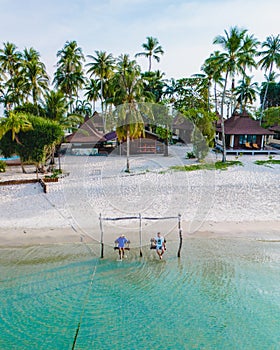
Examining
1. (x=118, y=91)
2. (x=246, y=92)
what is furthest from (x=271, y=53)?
(x=118, y=91)

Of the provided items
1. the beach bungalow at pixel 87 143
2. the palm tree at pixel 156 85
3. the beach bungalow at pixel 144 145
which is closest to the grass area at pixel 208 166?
the beach bungalow at pixel 144 145

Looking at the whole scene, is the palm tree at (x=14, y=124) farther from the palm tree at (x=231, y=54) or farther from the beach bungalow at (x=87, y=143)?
the palm tree at (x=231, y=54)

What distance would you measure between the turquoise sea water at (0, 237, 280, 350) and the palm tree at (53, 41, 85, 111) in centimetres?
3554

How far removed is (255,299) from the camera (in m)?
11.0

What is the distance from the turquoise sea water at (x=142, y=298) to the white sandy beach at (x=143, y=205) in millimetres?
1384

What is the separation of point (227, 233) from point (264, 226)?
7.95ft

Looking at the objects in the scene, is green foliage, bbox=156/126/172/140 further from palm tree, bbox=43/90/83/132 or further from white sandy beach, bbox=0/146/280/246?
palm tree, bbox=43/90/83/132

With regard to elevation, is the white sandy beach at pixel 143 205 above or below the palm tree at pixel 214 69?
below

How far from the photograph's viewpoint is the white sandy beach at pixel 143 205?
1578 cm

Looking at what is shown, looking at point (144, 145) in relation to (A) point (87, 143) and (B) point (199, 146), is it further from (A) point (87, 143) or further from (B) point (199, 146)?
(B) point (199, 146)

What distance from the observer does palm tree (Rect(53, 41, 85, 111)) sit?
1759 inches

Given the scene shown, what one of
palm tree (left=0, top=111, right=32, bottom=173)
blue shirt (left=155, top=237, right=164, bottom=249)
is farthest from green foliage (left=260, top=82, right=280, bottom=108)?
blue shirt (left=155, top=237, right=164, bottom=249)

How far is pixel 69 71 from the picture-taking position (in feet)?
149

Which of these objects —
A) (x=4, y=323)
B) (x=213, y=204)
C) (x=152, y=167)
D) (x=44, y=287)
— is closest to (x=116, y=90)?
(x=152, y=167)
